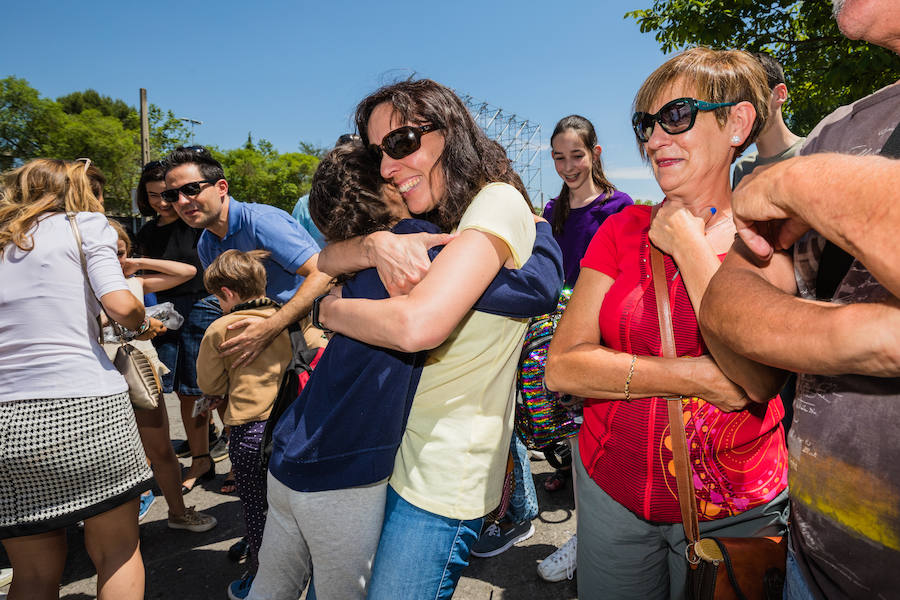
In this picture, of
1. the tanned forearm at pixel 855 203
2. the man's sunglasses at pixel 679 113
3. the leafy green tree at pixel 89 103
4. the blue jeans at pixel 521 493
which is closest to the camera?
the tanned forearm at pixel 855 203

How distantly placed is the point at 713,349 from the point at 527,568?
2322mm

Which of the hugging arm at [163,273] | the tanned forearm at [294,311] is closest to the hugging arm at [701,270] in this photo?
the tanned forearm at [294,311]

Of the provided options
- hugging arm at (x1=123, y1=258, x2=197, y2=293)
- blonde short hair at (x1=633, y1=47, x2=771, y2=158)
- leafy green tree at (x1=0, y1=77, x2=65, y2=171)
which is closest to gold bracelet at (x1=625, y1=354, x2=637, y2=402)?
blonde short hair at (x1=633, y1=47, x2=771, y2=158)

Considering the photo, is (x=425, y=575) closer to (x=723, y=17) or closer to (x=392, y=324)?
(x=392, y=324)

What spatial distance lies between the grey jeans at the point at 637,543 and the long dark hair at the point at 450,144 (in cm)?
101

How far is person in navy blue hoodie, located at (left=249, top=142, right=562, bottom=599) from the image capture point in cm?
146

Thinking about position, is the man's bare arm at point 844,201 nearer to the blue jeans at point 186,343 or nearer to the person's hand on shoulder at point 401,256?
the person's hand on shoulder at point 401,256

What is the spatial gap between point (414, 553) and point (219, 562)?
2.37 m

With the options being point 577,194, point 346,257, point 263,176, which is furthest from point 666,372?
point 263,176

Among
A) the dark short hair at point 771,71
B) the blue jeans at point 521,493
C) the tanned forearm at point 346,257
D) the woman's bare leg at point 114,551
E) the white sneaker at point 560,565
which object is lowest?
the white sneaker at point 560,565

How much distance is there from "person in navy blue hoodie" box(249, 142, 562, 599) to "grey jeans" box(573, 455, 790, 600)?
0.69m

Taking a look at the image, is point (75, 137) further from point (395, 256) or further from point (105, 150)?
point (395, 256)

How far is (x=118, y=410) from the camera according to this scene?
7.45 feet

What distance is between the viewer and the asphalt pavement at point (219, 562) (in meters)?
2.92
